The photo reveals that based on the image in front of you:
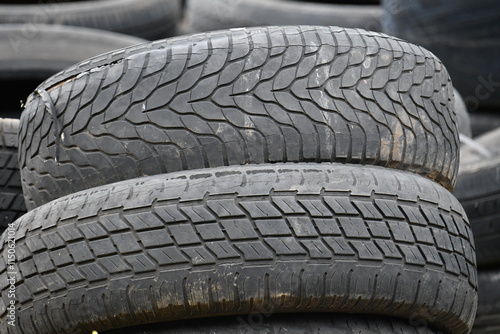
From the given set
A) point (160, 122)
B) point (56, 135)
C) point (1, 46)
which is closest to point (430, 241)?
point (160, 122)

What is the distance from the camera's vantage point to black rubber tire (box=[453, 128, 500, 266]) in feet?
8.51

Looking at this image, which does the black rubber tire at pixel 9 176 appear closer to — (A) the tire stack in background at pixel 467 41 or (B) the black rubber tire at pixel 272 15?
(A) the tire stack in background at pixel 467 41

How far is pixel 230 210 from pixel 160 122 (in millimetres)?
209

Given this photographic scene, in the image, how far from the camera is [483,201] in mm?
2602

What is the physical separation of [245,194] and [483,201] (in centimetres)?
126

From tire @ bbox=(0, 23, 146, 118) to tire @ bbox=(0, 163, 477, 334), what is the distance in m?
2.16

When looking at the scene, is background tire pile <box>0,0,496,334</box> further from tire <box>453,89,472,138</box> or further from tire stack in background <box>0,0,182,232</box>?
tire <box>453,89,472,138</box>

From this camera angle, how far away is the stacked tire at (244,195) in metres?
1.52

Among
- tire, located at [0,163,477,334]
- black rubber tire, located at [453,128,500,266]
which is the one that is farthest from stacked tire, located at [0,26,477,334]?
black rubber tire, located at [453,128,500,266]

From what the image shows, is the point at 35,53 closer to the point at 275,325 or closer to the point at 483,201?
the point at 483,201

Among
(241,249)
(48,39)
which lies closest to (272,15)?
(48,39)

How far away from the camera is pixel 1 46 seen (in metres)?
3.72

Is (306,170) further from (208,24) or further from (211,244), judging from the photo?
(208,24)

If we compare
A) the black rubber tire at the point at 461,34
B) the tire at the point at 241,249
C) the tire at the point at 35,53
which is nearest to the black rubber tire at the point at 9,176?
the tire at the point at 241,249
